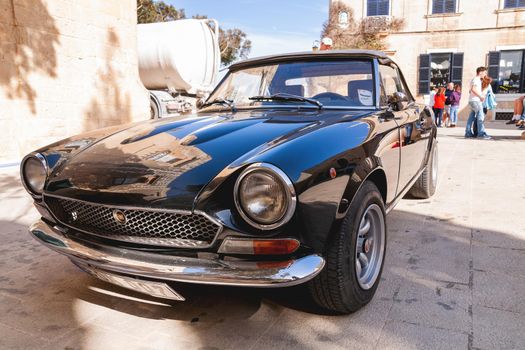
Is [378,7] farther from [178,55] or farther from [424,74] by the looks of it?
[178,55]

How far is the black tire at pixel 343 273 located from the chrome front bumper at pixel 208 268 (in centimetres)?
15

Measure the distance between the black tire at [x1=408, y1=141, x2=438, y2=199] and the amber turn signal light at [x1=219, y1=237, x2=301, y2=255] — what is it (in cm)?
286

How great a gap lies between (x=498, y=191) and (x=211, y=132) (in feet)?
12.4

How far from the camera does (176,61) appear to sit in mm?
9906

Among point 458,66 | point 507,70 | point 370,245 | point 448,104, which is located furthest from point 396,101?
point 507,70

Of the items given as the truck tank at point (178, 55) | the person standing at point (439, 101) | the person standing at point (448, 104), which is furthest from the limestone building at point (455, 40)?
the truck tank at point (178, 55)

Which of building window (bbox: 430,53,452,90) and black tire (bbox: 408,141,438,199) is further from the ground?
building window (bbox: 430,53,452,90)

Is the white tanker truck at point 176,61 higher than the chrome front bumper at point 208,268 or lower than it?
higher

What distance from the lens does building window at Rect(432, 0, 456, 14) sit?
19.2 meters

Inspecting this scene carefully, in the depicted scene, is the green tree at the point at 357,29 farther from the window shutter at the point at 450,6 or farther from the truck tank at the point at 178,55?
the truck tank at the point at 178,55

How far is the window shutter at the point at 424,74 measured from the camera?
19641 mm

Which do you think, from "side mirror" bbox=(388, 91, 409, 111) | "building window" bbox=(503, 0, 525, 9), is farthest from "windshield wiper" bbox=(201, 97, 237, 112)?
"building window" bbox=(503, 0, 525, 9)

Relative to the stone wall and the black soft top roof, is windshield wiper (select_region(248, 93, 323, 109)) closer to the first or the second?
the black soft top roof

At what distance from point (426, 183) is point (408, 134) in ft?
4.53
